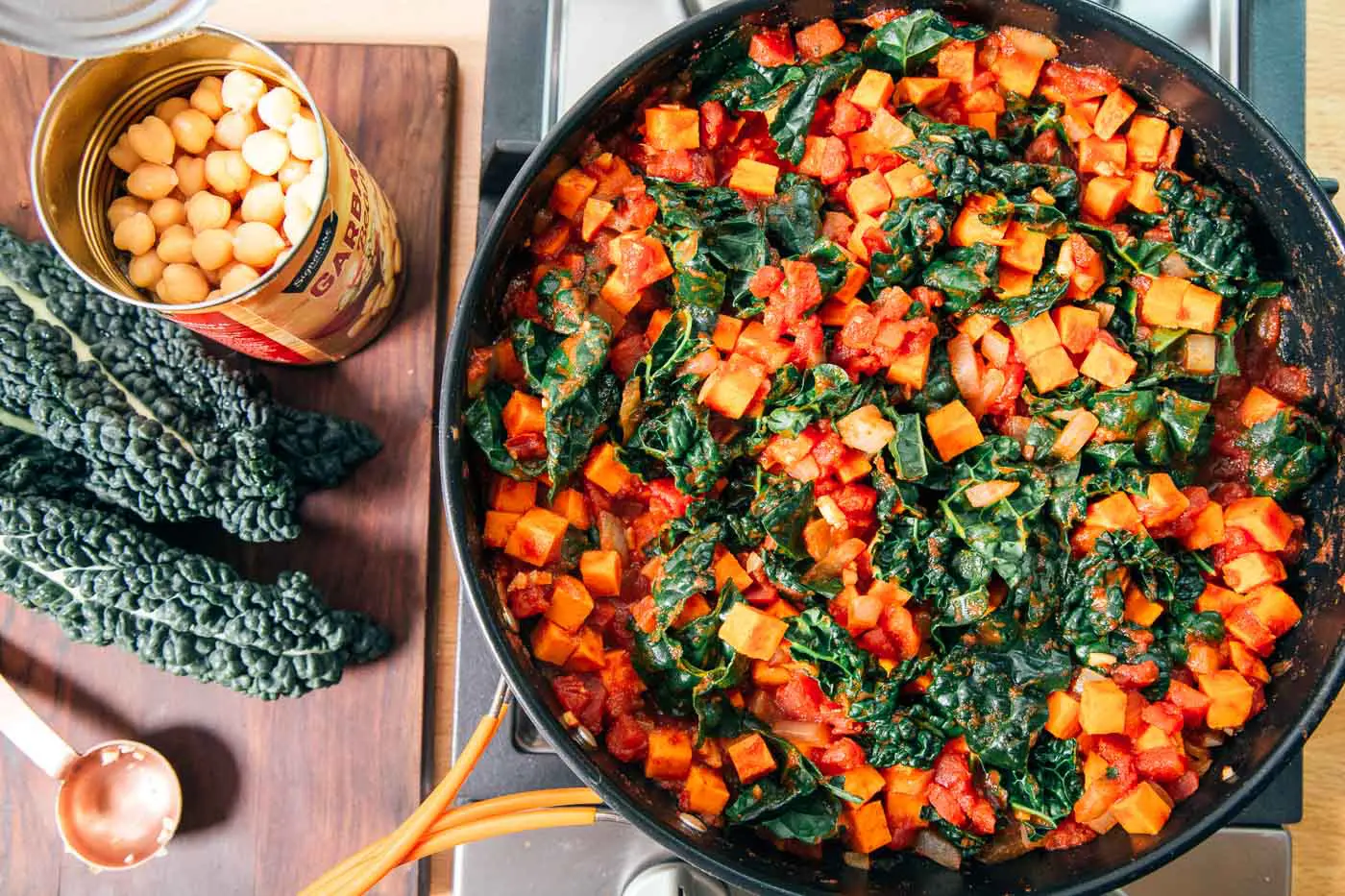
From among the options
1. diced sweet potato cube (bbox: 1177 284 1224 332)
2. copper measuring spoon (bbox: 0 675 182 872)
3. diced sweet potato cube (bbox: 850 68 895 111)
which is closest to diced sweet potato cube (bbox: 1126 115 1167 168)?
diced sweet potato cube (bbox: 1177 284 1224 332)

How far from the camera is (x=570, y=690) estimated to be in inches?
77.1

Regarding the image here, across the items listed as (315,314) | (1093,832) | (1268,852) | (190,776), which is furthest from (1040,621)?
(190,776)

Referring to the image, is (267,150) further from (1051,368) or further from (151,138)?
(1051,368)

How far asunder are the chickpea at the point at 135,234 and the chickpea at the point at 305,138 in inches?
12.8

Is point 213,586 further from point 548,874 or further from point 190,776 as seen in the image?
point 548,874

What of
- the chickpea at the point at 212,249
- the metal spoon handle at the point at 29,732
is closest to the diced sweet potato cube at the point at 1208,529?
the chickpea at the point at 212,249

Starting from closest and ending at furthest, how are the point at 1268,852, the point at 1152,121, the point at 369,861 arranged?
1. the point at 369,861
2. the point at 1152,121
3. the point at 1268,852

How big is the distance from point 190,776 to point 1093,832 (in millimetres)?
1921

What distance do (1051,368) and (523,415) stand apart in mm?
1027

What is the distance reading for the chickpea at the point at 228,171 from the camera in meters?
2.04

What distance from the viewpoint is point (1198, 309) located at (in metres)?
2.01

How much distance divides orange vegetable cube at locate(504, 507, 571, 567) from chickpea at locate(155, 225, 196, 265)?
84 cm

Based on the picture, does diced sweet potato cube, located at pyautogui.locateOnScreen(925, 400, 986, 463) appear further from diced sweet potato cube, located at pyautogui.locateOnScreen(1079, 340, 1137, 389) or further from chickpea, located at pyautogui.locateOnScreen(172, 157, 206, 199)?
chickpea, located at pyautogui.locateOnScreen(172, 157, 206, 199)

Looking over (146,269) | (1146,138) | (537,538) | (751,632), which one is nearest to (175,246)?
(146,269)
